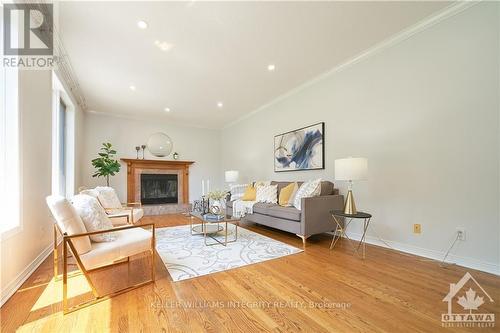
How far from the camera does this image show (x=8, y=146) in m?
1.94

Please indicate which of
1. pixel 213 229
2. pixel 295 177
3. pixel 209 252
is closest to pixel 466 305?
pixel 209 252

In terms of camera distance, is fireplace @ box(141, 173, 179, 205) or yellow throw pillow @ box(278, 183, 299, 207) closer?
yellow throw pillow @ box(278, 183, 299, 207)

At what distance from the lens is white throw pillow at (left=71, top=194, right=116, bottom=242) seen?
1803 millimetres

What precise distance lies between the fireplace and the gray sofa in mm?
3886

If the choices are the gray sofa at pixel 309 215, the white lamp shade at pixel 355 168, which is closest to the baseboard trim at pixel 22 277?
the gray sofa at pixel 309 215

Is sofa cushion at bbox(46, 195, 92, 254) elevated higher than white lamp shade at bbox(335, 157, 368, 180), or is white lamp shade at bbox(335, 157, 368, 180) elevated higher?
white lamp shade at bbox(335, 157, 368, 180)

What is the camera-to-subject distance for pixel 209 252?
279 cm

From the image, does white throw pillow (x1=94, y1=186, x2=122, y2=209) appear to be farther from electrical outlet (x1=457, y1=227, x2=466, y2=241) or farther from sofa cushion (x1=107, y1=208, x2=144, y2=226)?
electrical outlet (x1=457, y1=227, x2=466, y2=241)

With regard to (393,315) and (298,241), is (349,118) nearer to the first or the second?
(298,241)

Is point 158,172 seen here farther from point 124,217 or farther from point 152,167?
point 124,217

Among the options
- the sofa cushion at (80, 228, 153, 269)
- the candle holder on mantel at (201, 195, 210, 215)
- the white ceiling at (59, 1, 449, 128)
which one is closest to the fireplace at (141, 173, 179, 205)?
the white ceiling at (59, 1, 449, 128)

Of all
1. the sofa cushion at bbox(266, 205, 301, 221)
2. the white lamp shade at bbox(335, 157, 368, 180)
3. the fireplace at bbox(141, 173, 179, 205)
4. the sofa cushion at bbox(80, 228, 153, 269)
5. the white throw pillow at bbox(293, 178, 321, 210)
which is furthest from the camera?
the fireplace at bbox(141, 173, 179, 205)

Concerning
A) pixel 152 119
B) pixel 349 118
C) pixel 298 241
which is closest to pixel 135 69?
pixel 152 119

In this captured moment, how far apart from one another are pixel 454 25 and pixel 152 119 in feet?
21.3
